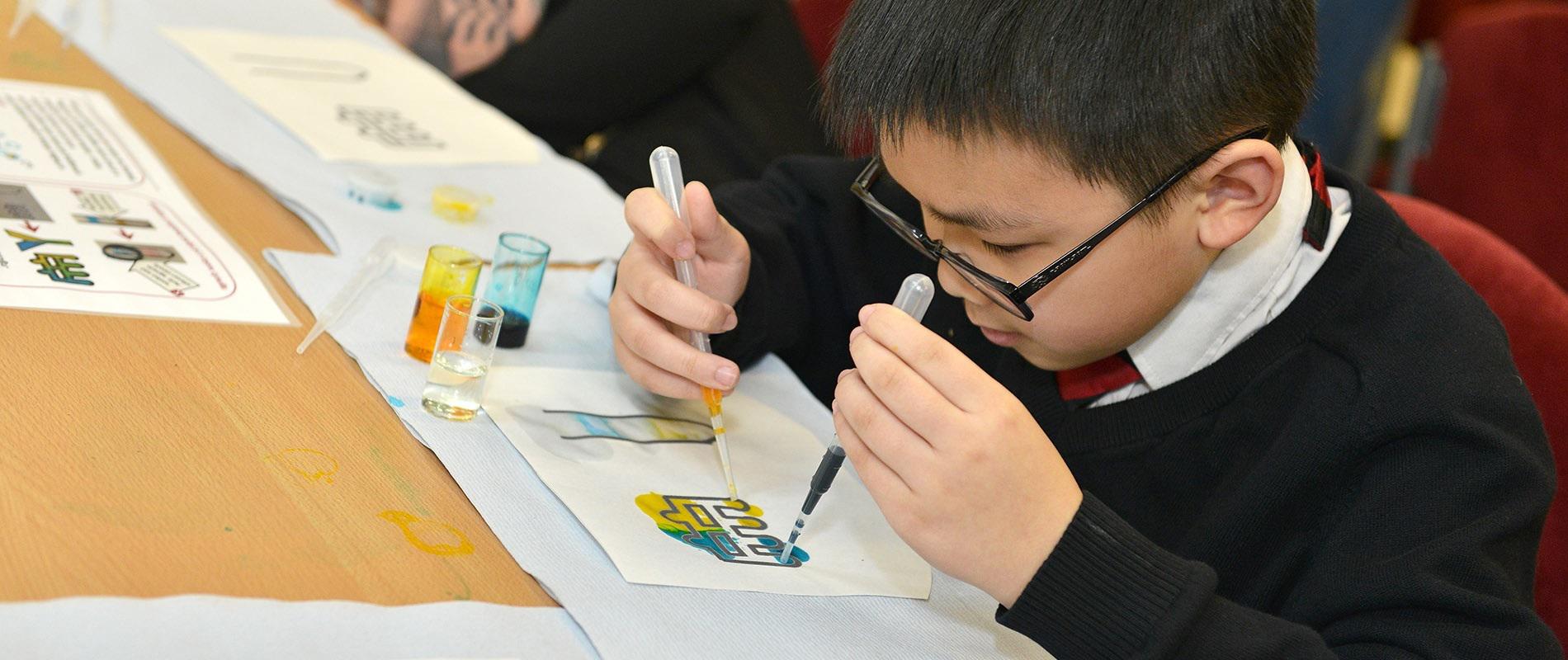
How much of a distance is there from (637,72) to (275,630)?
1.54 m

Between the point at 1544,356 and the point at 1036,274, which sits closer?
the point at 1036,274

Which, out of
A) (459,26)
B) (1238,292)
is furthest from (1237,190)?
(459,26)

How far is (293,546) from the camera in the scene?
713 millimetres

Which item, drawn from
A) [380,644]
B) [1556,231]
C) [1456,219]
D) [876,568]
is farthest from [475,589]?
[1556,231]

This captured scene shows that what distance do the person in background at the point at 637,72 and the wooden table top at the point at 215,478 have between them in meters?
1.18

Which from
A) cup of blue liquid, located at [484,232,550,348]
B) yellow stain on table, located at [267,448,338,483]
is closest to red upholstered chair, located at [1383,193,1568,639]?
cup of blue liquid, located at [484,232,550,348]

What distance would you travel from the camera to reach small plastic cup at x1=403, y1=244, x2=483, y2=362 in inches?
38.5

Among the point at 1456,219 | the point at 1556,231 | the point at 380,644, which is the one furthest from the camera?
the point at 1556,231

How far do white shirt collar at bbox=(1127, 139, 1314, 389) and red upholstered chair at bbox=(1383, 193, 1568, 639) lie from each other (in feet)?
0.75

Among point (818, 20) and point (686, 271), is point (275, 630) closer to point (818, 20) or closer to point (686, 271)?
point (686, 271)

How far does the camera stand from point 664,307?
962mm

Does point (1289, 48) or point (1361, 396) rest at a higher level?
point (1289, 48)

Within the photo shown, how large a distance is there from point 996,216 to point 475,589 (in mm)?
411

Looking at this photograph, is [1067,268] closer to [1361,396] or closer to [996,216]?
[996,216]
